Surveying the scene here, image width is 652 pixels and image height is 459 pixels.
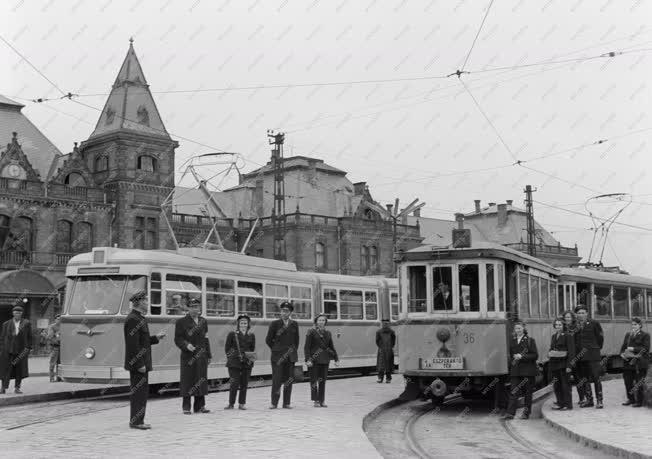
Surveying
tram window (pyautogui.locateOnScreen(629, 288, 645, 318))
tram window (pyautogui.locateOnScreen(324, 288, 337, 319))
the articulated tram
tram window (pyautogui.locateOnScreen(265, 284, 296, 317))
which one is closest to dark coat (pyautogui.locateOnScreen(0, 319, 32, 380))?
tram window (pyautogui.locateOnScreen(265, 284, 296, 317))

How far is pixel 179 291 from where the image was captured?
1873cm

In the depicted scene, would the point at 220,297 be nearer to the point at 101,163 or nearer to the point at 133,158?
the point at 133,158

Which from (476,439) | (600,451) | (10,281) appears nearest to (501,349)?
(476,439)

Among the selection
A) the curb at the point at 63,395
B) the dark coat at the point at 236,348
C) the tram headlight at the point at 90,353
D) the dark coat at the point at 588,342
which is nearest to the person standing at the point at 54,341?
the curb at the point at 63,395

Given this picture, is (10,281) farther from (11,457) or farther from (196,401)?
(11,457)

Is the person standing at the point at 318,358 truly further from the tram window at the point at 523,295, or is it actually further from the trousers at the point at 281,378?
the tram window at the point at 523,295

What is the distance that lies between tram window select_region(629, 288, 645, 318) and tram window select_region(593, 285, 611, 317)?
1.67m

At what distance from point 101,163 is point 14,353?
3623 centimetres

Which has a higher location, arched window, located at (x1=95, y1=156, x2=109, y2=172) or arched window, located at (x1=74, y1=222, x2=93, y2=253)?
arched window, located at (x1=95, y1=156, x2=109, y2=172)

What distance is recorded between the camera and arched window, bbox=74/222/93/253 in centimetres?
4878

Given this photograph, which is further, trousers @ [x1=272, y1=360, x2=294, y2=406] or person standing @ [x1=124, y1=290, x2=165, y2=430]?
trousers @ [x1=272, y1=360, x2=294, y2=406]

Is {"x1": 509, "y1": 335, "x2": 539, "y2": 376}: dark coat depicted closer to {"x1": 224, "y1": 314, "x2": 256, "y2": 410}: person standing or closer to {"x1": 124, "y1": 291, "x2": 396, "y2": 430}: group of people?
{"x1": 124, "y1": 291, "x2": 396, "y2": 430}: group of people

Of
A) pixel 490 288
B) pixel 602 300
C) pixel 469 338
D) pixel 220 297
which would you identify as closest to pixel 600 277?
pixel 602 300

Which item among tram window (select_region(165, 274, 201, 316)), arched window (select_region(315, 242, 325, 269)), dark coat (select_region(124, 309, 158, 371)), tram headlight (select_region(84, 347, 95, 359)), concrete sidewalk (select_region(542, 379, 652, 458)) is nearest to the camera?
concrete sidewalk (select_region(542, 379, 652, 458))
